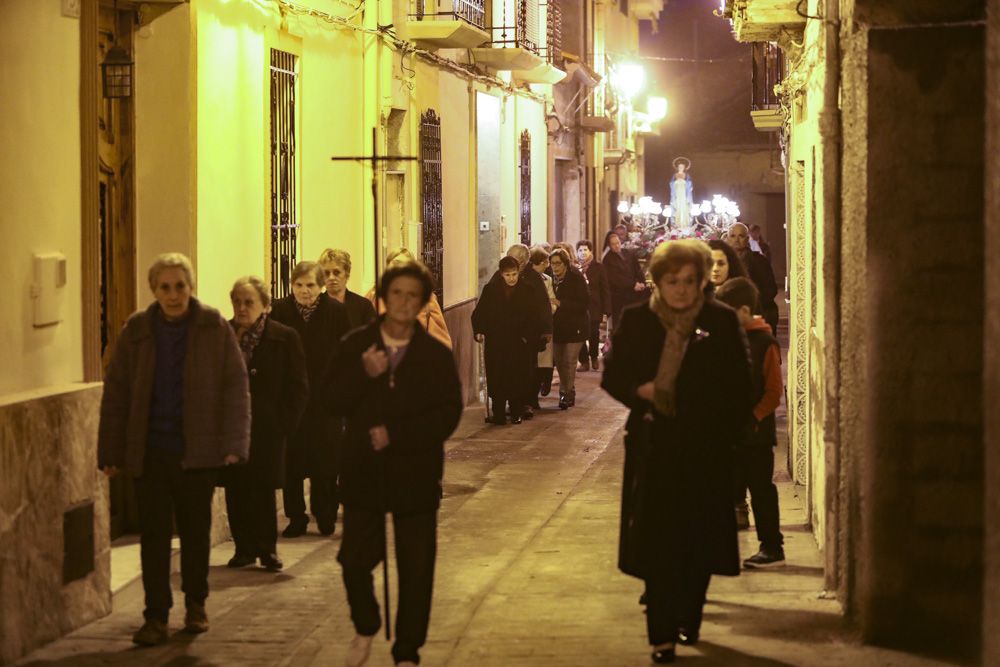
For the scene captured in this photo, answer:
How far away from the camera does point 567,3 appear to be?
33938mm

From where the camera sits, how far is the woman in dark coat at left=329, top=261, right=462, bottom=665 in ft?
23.4

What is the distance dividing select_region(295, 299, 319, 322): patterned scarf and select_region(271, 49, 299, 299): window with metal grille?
7.64 ft

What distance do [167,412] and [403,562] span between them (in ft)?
5.05

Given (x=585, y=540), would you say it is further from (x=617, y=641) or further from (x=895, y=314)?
(x=895, y=314)

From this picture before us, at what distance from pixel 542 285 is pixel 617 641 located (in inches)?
380

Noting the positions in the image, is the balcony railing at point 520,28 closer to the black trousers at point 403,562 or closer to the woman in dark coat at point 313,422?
the woman in dark coat at point 313,422

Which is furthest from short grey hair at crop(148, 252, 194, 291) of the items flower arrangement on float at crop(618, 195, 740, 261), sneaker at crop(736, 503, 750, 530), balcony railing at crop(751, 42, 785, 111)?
flower arrangement on float at crop(618, 195, 740, 261)

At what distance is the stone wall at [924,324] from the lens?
7508mm

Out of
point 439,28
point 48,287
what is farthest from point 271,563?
point 439,28

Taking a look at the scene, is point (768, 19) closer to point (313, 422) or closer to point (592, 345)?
point (313, 422)

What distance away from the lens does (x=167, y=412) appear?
809 cm

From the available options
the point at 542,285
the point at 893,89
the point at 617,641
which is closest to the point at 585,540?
the point at 617,641

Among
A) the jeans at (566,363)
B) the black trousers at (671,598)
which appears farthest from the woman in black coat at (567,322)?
the black trousers at (671,598)

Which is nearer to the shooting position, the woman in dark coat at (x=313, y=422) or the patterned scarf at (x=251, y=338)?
the patterned scarf at (x=251, y=338)
